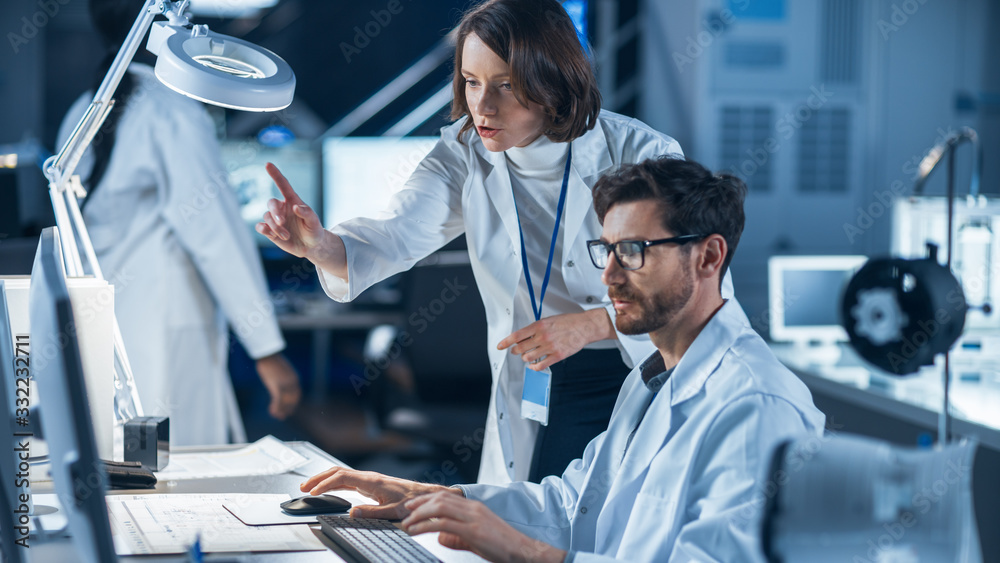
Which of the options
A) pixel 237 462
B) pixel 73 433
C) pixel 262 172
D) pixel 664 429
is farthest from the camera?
pixel 262 172

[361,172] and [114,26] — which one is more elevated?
[114,26]

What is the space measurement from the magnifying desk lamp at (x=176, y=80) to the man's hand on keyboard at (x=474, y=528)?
Answer: 1.97 ft

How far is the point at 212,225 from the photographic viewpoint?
2385 mm

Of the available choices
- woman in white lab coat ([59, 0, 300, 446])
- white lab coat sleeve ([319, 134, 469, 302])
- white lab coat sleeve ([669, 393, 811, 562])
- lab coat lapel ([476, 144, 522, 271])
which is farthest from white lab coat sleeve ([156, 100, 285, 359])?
white lab coat sleeve ([669, 393, 811, 562])

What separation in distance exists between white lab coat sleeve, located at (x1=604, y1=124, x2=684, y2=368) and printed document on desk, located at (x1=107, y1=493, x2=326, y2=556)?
27.0 inches

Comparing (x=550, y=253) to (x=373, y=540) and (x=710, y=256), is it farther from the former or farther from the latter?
(x=373, y=540)

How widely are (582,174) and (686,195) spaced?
462mm

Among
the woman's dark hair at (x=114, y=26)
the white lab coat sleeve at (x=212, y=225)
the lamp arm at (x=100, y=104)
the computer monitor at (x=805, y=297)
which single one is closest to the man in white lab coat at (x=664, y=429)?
the lamp arm at (x=100, y=104)

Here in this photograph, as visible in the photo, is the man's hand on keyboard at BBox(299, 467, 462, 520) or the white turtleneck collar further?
the white turtleneck collar

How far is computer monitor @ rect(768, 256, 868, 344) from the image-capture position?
3.25 m

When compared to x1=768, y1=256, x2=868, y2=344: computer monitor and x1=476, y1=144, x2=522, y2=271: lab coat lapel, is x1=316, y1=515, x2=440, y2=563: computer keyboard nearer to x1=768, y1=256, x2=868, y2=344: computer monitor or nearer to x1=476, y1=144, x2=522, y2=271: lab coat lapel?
x1=476, y1=144, x2=522, y2=271: lab coat lapel

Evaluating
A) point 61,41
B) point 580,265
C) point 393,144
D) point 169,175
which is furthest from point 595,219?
point 61,41

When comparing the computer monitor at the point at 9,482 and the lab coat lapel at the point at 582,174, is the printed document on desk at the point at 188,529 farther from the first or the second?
the lab coat lapel at the point at 582,174

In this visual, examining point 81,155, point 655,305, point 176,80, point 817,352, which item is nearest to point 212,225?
point 81,155
